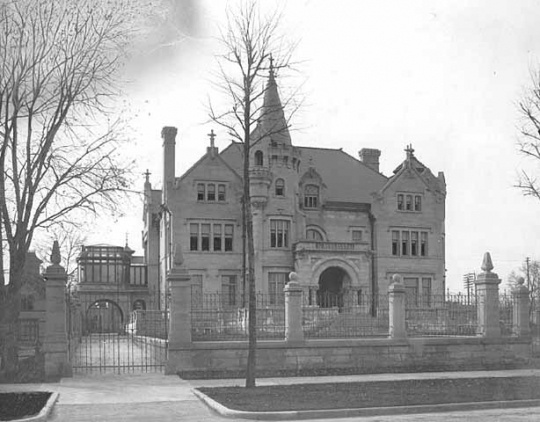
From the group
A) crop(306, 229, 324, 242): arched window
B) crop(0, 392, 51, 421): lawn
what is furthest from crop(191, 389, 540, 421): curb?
crop(306, 229, 324, 242): arched window

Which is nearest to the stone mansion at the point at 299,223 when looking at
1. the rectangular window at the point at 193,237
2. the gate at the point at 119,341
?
the rectangular window at the point at 193,237

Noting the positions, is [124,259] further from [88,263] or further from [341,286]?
[341,286]

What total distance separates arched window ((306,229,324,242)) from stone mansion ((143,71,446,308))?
2.9 inches

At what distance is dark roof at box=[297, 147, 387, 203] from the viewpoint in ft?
190

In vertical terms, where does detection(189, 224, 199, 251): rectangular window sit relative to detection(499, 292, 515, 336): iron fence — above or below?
above

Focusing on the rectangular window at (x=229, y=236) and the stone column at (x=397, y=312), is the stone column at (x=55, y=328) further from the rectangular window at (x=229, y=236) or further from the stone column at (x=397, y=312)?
the rectangular window at (x=229, y=236)

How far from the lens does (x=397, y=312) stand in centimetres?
2484

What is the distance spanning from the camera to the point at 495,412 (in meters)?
14.8

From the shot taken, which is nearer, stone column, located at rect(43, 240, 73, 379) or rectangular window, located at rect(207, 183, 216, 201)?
stone column, located at rect(43, 240, 73, 379)

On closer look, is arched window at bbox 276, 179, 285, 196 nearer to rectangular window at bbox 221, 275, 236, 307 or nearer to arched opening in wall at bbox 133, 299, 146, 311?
rectangular window at bbox 221, 275, 236, 307

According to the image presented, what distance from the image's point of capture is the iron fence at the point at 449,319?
89.8 feet

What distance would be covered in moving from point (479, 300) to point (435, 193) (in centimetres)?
3266

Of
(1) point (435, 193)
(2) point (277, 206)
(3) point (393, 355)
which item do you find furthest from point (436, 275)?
(3) point (393, 355)

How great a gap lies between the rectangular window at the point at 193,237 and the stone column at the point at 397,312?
28.3 m
